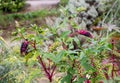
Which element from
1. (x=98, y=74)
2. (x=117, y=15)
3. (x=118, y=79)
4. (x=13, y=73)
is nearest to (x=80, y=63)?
(x=98, y=74)

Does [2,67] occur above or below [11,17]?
Answer: above

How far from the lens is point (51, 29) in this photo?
62.2 inches

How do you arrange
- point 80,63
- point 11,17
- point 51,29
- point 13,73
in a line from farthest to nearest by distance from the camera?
1. point 11,17
2. point 13,73
3. point 51,29
4. point 80,63

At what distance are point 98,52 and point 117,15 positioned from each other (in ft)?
9.30

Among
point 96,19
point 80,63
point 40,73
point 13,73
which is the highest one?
point 80,63

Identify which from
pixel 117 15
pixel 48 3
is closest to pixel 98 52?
pixel 117 15

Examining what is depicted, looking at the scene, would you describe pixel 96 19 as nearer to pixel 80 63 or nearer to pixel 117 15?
pixel 117 15

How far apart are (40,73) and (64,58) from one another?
15 centimetres

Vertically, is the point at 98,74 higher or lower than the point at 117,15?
higher

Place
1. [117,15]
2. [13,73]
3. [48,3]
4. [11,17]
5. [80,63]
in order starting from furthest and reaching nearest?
[48,3], [11,17], [117,15], [13,73], [80,63]

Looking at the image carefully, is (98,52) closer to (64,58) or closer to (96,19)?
(64,58)

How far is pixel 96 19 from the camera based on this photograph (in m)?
4.46

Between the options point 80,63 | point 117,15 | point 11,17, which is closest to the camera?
point 80,63

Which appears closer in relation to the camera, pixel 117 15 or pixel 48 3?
pixel 117 15
